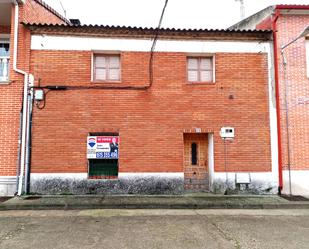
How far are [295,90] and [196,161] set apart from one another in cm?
408

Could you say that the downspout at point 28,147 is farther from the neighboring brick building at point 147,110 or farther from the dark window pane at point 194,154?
the dark window pane at point 194,154

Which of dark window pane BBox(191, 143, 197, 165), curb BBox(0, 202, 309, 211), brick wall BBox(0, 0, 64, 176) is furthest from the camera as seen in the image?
dark window pane BBox(191, 143, 197, 165)

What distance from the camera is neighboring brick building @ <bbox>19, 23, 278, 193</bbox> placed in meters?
8.78

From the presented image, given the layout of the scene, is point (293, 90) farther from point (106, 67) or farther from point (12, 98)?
point (12, 98)

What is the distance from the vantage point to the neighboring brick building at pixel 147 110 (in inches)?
346

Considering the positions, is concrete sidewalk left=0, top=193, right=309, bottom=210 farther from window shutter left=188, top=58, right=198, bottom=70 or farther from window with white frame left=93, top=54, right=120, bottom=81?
window shutter left=188, top=58, right=198, bottom=70

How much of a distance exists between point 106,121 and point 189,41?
3877mm

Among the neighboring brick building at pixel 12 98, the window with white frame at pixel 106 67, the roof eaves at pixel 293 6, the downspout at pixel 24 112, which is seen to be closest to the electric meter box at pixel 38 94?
the downspout at pixel 24 112

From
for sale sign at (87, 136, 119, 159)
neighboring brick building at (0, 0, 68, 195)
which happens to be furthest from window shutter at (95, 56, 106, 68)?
for sale sign at (87, 136, 119, 159)

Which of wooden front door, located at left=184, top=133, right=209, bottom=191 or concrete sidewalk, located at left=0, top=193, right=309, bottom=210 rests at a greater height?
wooden front door, located at left=184, top=133, right=209, bottom=191

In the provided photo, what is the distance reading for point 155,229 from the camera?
5824mm

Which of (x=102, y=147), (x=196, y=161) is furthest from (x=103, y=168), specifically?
(x=196, y=161)

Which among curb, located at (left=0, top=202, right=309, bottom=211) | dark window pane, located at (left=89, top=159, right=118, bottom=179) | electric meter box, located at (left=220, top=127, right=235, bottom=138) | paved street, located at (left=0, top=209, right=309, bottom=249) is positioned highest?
electric meter box, located at (left=220, top=127, right=235, bottom=138)

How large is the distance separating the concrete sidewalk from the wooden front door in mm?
946
